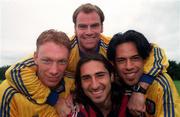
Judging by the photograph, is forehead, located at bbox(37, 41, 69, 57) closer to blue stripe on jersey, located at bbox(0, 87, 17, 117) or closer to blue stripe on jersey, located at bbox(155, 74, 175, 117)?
blue stripe on jersey, located at bbox(0, 87, 17, 117)

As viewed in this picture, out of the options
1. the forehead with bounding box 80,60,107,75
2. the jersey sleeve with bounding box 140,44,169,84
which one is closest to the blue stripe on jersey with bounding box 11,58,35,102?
the forehead with bounding box 80,60,107,75

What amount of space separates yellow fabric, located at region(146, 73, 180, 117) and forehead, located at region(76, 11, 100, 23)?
1682mm

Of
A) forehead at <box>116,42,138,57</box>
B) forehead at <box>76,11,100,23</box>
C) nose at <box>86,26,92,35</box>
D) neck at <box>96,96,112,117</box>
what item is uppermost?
forehead at <box>76,11,100,23</box>

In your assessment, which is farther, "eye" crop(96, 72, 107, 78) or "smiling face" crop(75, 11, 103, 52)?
"smiling face" crop(75, 11, 103, 52)

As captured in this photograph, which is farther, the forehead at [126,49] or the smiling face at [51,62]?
the forehead at [126,49]

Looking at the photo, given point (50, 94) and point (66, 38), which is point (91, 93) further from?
point (66, 38)

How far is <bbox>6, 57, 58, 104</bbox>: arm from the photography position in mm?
5293

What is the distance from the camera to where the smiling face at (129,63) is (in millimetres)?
5441

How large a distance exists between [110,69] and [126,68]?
306 millimetres

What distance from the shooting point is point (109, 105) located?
5.52 m

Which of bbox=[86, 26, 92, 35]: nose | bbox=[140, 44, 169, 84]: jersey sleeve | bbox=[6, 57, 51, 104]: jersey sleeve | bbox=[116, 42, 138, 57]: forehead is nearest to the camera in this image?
bbox=[6, 57, 51, 104]: jersey sleeve

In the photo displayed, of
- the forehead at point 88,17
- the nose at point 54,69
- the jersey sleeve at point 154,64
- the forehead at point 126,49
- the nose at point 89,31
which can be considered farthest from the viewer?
the forehead at point 88,17

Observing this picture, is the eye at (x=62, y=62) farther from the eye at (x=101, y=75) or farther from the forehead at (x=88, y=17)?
the forehead at (x=88, y=17)

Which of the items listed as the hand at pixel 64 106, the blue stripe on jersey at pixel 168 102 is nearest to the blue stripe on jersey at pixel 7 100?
the hand at pixel 64 106
